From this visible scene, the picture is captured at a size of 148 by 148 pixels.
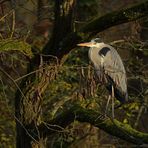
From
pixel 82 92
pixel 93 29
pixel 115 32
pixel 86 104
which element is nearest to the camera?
pixel 82 92

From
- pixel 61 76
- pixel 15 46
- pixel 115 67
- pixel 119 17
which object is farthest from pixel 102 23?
pixel 61 76

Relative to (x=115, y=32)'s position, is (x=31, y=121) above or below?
below

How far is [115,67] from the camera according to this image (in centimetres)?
479

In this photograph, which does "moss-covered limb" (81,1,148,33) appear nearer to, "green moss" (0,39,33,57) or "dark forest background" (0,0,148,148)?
"dark forest background" (0,0,148,148)

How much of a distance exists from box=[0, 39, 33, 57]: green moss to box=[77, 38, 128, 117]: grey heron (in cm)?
54

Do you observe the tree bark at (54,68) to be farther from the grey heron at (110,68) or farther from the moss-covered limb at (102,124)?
the grey heron at (110,68)

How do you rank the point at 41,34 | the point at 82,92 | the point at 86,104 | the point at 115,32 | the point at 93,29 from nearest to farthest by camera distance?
1. the point at 82,92
2. the point at 93,29
3. the point at 86,104
4. the point at 41,34
5. the point at 115,32

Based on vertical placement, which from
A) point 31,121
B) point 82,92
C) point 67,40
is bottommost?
point 31,121

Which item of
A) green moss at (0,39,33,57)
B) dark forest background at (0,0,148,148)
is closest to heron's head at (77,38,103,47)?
dark forest background at (0,0,148,148)

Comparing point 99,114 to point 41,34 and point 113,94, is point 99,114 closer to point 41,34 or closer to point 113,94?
point 113,94

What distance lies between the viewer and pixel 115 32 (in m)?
10.6

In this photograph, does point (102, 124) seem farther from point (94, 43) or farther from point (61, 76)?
point (61, 76)

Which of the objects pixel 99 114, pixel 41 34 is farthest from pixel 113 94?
pixel 41 34

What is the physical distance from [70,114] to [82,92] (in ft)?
2.55
